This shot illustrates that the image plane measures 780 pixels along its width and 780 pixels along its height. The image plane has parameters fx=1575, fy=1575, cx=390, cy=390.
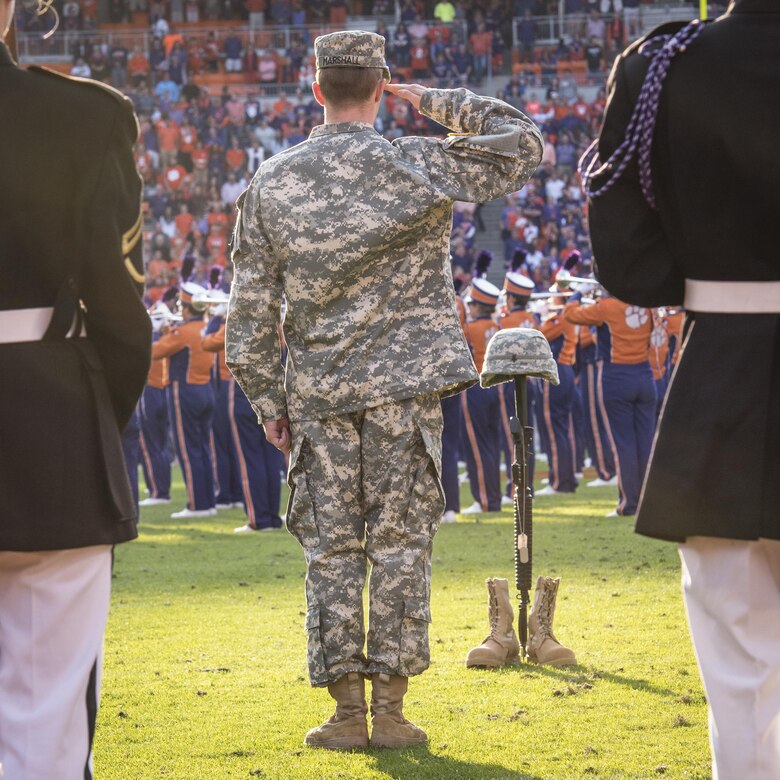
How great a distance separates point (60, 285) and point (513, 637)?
355 cm

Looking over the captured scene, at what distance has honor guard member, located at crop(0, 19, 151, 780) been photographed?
10.3 ft

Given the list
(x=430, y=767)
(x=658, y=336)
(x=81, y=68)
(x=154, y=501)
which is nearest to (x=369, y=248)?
(x=430, y=767)

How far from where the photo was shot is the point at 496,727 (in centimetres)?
521

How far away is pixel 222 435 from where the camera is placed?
1577 centimetres

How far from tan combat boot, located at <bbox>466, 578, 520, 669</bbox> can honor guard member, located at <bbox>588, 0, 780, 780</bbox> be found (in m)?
3.19

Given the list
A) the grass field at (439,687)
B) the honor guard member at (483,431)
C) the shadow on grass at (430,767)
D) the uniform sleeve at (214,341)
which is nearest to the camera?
the shadow on grass at (430,767)

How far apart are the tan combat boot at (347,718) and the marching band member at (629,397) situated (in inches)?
332

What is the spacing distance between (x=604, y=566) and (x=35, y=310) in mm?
6924

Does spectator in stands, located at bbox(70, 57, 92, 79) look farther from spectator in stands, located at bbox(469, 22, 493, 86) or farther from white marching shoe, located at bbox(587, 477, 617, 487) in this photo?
white marching shoe, located at bbox(587, 477, 617, 487)

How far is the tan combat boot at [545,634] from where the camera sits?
630 centimetres

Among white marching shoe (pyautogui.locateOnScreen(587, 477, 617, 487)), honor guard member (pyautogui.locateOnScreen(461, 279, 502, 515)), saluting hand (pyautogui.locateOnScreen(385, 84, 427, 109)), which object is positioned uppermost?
saluting hand (pyautogui.locateOnScreen(385, 84, 427, 109))

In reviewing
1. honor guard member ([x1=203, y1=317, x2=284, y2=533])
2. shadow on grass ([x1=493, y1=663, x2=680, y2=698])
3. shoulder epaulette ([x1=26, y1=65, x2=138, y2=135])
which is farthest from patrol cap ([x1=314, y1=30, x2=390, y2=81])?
honor guard member ([x1=203, y1=317, x2=284, y2=533])

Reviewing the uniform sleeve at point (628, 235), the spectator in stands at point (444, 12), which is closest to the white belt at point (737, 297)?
the uniform sleeve at point (628, 235)

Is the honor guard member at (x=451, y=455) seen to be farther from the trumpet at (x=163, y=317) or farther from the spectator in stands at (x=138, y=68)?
the spectator in stands at (x=138, y=68)
